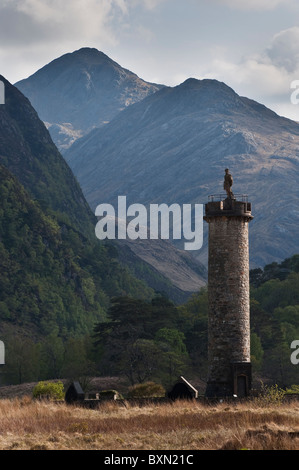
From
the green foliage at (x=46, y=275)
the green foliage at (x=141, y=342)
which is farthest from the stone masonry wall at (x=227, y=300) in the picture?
the green foliage at (x=46, y=275)

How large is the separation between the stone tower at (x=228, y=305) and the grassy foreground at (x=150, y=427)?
485 centimetres

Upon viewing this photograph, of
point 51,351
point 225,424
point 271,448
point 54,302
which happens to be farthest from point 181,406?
point 54,302

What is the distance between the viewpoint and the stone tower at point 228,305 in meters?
41.2

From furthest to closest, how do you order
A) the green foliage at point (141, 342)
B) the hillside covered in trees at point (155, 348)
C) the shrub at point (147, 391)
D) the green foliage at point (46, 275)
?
1. the green foliage at point (46, 275)
2. the hillside covered in trees at point (155, 348)
3. the green foliage at point (141, 342)
4. the shrub at point (147, 391)

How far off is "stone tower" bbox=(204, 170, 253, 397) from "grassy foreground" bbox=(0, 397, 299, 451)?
4851mm

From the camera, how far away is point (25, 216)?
170250 mm

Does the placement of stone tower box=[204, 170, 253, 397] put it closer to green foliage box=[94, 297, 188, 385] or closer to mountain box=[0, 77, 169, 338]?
green foliage box=[94, 297, 188, 385]

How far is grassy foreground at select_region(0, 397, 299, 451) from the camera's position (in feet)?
81.9

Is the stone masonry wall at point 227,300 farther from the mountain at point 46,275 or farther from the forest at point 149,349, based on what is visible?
the mountain at point 46,275

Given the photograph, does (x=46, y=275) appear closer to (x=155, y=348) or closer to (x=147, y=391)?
(x=155, y=348)

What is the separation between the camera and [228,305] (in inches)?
1623

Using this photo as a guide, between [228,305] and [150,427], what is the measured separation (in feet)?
43.4

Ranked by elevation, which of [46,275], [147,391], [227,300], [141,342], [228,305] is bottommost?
[147,391]

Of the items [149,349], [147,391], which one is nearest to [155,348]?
[149,349]
